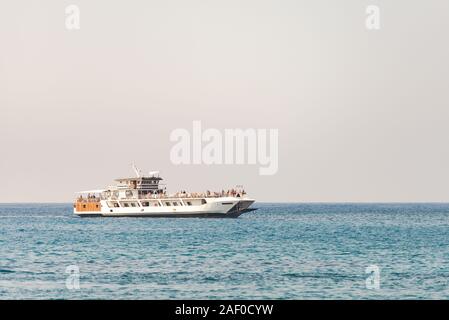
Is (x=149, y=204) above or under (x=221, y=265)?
above

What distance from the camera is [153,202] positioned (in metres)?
143

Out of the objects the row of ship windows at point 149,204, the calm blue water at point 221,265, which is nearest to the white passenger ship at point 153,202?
the row of ship windows at point 149,204

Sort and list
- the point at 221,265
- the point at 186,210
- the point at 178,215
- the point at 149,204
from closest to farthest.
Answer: the point at 221,265 < the point at 186,210 < the point at 178,215 < the point at 149,204

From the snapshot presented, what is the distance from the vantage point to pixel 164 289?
49.8 metres

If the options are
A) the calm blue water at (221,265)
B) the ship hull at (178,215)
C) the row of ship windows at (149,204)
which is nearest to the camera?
the calm blue water at (221,265)

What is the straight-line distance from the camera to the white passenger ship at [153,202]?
445 ft

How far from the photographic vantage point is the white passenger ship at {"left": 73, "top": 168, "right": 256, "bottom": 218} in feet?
445

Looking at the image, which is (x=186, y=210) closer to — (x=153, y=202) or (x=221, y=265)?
(x=153, y=202)

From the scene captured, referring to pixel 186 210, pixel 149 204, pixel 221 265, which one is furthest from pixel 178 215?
pixel 221 265

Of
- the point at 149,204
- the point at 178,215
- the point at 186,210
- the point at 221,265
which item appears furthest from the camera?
the point at 149,204

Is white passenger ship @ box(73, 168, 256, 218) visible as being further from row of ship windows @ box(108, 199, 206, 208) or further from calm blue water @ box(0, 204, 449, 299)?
calm blue water @ box(0, 204, 449, 299)

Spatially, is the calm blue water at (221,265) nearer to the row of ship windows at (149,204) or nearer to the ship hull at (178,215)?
the ship hull at (178,215)

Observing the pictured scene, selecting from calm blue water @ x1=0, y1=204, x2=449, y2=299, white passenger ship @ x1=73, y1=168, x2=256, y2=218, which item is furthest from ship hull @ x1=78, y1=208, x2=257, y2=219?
calm blue water @ x1=0, y1=204, x2=449, y2=299
